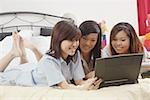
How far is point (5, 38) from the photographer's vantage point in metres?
2.23

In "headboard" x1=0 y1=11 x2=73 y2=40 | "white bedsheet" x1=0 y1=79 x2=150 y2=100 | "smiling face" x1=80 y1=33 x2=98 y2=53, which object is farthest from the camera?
"headboard" x1=0 y1=11 x2=73 y2=40

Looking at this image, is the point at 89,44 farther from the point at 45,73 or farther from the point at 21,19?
the point at 21,19

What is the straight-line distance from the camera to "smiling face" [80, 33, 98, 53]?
1.75 m

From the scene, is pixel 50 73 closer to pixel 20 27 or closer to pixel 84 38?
pixel 84 38

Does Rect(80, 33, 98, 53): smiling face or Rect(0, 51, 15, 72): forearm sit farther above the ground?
Rect(80, 33, 98, 53): smiling face

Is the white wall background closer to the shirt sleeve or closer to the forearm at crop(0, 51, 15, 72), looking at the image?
the forearm at crop(0, 51, 15, 72)

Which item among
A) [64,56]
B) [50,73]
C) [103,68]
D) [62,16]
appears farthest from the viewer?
[62,16]

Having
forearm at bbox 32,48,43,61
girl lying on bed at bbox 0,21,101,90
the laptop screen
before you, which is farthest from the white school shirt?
the laptop screen

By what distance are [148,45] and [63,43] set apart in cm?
118

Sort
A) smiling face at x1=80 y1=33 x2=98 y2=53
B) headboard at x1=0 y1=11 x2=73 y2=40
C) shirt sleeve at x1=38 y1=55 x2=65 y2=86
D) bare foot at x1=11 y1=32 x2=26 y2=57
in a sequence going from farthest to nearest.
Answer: headboard at x1=0 y1=11 x2=73 y2=40 → bare foot at x1=11 y1=32 x2=26 y2=57 → smiling face at x1=80 y1=33 x2=98 y2=53 → shirt sleeve at x1=38 y1=55 x2=65 y2=86

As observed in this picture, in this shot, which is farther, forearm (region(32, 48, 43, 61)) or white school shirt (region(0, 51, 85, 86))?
forearm (region(32, 48, 43, 61))

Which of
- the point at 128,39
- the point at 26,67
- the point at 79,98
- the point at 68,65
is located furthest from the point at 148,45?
the point at 79,98

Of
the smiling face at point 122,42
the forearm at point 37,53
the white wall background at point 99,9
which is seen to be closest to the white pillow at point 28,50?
the forearm at point 37,53

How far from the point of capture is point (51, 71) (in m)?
1.43
